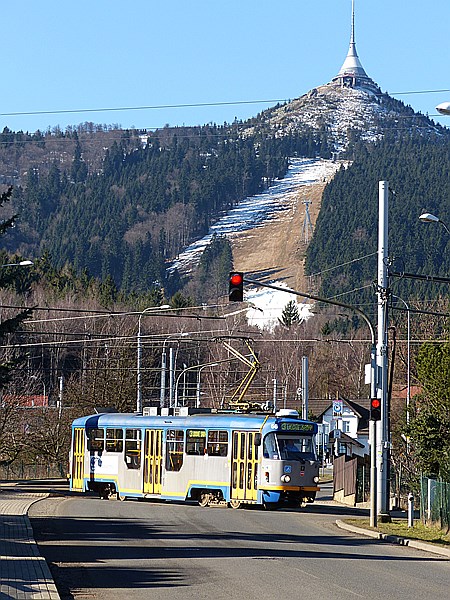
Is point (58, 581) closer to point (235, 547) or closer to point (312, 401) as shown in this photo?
point (235, 547)

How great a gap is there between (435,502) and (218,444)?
972 centimetres

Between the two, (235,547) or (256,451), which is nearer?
(235,547)

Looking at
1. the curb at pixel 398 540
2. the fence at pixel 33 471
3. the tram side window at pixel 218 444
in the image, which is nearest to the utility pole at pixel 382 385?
the curb at pixel 398 540

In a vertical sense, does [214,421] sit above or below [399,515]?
above

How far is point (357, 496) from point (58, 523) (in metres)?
17.3

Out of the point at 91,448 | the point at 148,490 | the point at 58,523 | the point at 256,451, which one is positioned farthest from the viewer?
the point at 91,448

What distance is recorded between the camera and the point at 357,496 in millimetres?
43375

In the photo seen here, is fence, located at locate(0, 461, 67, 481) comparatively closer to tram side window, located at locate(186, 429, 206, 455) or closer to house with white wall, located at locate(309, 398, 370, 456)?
tram side window, located at locate(186, 429, 206, 455)

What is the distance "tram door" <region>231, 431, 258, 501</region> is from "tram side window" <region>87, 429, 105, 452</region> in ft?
23.7

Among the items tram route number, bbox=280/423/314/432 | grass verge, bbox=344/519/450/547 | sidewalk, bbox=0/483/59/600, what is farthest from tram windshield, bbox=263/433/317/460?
sidewalk, bbox=0/483/59/600

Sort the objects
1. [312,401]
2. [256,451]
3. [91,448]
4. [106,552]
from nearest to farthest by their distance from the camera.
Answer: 1. [106,552]
2. [256,451]
3. [91,448]
4. [312,401]

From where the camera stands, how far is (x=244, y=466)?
36531 mm

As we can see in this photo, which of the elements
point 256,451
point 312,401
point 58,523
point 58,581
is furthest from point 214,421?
point 312,401

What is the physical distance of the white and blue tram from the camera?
3622cm
